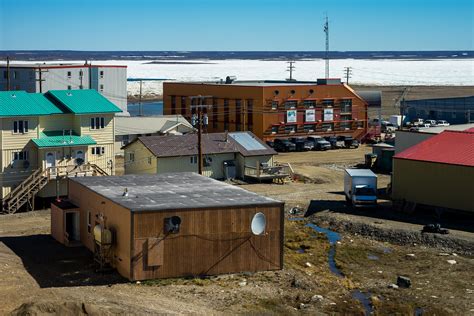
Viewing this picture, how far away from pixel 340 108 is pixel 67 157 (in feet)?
102

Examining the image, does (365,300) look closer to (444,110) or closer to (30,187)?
(30,187)

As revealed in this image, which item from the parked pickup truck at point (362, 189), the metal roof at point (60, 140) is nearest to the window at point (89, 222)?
the metal roof at point (60, 140)

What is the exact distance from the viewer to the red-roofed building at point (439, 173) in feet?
125

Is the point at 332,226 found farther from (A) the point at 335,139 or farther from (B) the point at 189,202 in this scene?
(A) the point at 335,139

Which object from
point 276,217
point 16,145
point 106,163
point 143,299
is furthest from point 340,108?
point 143,299

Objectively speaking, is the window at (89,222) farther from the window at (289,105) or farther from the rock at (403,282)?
the window at (289,105)

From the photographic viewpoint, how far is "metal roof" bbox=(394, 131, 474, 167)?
128 feet

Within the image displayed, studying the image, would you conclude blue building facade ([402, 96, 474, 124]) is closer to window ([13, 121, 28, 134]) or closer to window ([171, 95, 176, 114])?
window ([171, 95, 176, 114])

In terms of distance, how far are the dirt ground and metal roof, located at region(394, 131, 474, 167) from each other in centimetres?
284

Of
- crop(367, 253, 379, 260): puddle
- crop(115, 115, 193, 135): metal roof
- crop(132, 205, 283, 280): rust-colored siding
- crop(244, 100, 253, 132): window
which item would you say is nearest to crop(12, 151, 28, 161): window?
crop(132, 205, 283, 280): rust-colored siding

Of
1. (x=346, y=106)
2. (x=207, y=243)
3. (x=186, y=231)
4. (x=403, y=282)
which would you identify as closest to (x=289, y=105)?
(x=346, y=106)

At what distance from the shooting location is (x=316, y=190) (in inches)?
1861

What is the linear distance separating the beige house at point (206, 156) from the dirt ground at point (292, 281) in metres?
9.83

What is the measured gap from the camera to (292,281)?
28.6m
